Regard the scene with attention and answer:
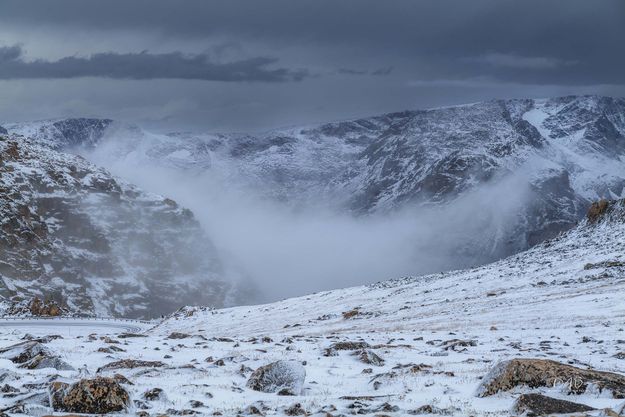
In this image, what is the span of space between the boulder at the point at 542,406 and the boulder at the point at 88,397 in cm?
853

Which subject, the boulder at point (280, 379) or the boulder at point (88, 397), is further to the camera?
the boulder at point (280, 379)

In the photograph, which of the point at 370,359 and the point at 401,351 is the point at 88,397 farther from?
the point at 401,351

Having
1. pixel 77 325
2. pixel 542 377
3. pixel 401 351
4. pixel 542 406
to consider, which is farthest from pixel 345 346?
pixel 77 325

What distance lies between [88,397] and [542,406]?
9.58 metres

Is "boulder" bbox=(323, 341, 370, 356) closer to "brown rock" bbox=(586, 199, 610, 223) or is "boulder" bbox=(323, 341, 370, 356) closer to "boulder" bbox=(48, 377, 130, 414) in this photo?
"boulder" bbox=(48, 377, 130, 414)

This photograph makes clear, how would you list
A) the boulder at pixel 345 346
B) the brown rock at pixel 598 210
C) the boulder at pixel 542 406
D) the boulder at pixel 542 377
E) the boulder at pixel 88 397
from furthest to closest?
the brown rock at pixel 598 210 < the boulder at pixel 345 346 < the boulder at pixel 542 377 < the boulder at pixel 88 397 < the boulder at pixel 542 406

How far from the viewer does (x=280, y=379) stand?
1925cm

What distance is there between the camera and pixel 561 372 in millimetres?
16734

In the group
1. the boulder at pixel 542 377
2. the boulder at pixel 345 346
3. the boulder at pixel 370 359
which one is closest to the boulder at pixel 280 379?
the boulder at pixel 542 377

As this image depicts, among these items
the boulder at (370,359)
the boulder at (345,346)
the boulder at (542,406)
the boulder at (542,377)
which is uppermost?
the boulder at (542,406)

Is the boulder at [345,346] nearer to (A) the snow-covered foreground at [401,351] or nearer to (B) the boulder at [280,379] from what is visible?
(A) the snow-covered foreground at [401,351]

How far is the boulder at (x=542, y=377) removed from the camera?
1612 centimetres

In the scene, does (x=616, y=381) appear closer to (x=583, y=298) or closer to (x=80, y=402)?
(x=80, y=402)

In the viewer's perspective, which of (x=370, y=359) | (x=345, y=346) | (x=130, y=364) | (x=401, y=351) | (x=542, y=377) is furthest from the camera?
(x=345, y=346)
